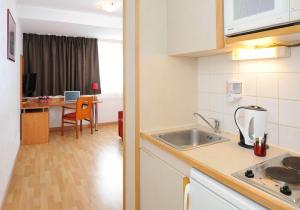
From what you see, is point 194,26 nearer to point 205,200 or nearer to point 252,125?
point 252,125

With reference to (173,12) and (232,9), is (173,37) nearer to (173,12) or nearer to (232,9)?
(173,12)

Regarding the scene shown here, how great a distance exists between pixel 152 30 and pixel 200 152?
1.00m

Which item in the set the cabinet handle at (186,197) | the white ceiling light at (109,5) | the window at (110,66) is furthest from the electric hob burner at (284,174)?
the window at (110,66)

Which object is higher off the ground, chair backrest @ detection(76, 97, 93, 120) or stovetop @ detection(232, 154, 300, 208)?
chair backrest @ detection(76, 97, 93, 120)

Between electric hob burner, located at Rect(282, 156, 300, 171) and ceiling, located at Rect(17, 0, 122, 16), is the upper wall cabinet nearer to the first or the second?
electric hob burner, located at Rect(282, 156, 300, 171)

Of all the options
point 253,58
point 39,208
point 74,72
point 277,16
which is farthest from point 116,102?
point 277,16

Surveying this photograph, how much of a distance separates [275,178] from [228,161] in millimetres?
254

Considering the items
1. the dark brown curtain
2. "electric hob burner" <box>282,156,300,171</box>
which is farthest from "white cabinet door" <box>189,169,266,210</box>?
the dark brown curtain

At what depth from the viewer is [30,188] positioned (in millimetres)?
2605

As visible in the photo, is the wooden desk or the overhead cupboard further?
the wooden desk

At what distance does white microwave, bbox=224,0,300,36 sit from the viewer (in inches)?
38.3

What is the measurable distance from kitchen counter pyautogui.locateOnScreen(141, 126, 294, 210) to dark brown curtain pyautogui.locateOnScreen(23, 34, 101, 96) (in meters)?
4.51

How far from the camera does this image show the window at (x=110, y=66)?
19.9 ft

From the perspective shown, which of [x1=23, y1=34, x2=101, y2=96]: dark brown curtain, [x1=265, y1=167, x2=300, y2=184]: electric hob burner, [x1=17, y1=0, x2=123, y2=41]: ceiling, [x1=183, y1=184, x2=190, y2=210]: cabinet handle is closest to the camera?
[x1=265, y1=167, x2=300, y2=184]: electric hob burner
